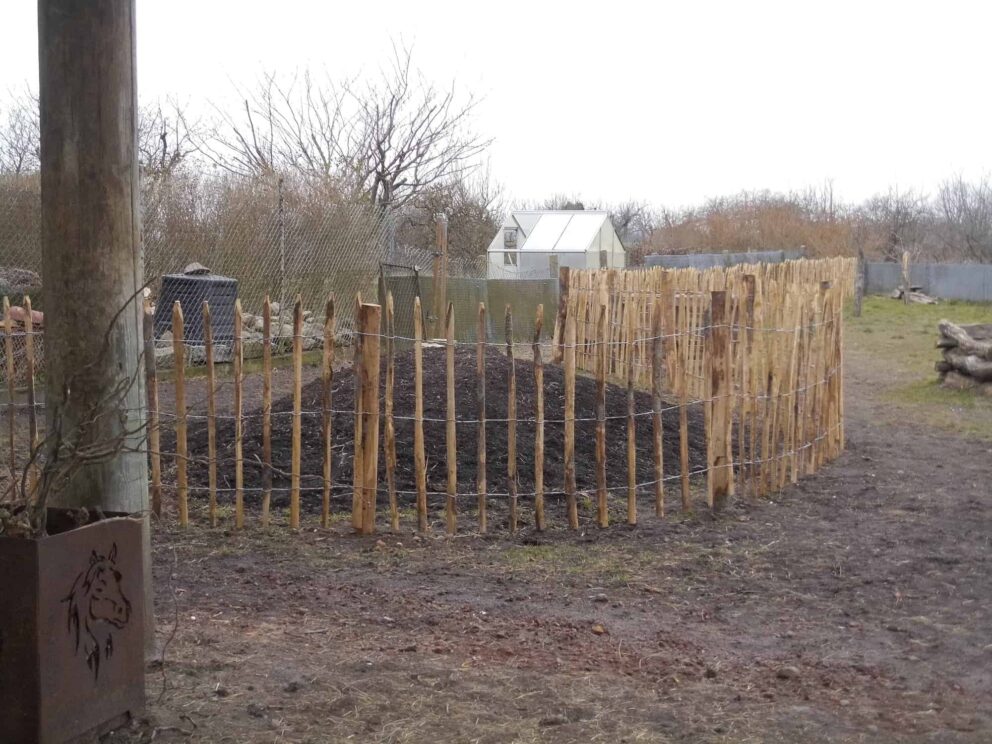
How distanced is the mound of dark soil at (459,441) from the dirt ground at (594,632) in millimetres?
717

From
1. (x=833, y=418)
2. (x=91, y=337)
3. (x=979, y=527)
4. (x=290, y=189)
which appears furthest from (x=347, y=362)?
(x=91, y=337)

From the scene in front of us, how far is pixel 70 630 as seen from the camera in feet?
9.36

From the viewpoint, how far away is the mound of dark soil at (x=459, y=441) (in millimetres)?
6805

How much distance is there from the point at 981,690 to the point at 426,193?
750 inches

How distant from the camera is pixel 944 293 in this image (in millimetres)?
29797

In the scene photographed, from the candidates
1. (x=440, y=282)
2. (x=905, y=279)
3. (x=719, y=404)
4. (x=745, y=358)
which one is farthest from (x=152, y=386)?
(x=905, y=279)

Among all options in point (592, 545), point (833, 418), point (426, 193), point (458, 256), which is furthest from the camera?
point (458, 256)

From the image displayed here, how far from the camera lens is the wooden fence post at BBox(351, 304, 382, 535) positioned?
5.82 meters

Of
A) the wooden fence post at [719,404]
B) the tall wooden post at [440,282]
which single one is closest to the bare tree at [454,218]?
the tall wooden post at [440,282]

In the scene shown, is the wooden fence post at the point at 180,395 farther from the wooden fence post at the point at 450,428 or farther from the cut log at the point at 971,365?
the cut log at the point at 971,365

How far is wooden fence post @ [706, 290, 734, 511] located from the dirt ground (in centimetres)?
24

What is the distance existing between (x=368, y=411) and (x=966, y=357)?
28.8ft

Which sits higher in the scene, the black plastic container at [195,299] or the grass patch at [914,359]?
the black plastic container at [195,299]

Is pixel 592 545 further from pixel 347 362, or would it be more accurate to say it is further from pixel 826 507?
pixel 347 362
